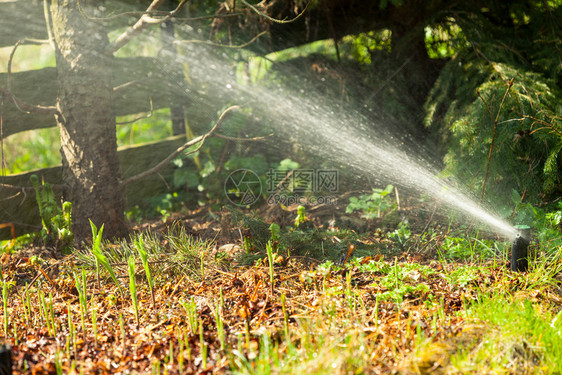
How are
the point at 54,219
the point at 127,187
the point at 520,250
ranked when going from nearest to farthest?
the point at 520,250 → the point at 54,219 → the point at 127,187

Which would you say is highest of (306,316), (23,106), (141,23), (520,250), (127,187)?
(141,23)

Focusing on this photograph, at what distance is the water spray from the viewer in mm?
2264

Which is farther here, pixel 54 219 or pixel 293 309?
pixel 54 219

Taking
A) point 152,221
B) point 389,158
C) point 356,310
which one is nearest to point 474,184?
point 389,158

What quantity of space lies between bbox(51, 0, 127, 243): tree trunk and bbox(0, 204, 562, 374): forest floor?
12.8 inches

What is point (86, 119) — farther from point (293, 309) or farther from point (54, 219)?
point (293, 309)

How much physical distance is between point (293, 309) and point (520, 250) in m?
1.15

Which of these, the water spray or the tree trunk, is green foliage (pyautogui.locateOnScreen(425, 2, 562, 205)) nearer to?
the water spray

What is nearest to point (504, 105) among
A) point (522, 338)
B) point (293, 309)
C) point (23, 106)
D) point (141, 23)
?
point (522, 338)

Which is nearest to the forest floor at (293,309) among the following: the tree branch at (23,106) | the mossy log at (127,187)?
the mossy log at (127,187)

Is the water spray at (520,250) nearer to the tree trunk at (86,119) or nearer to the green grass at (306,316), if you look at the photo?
the green grass at (306,316)

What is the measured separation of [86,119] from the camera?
3.08 m

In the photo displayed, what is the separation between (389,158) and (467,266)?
166cm

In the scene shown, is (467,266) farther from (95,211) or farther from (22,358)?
(95,211)
